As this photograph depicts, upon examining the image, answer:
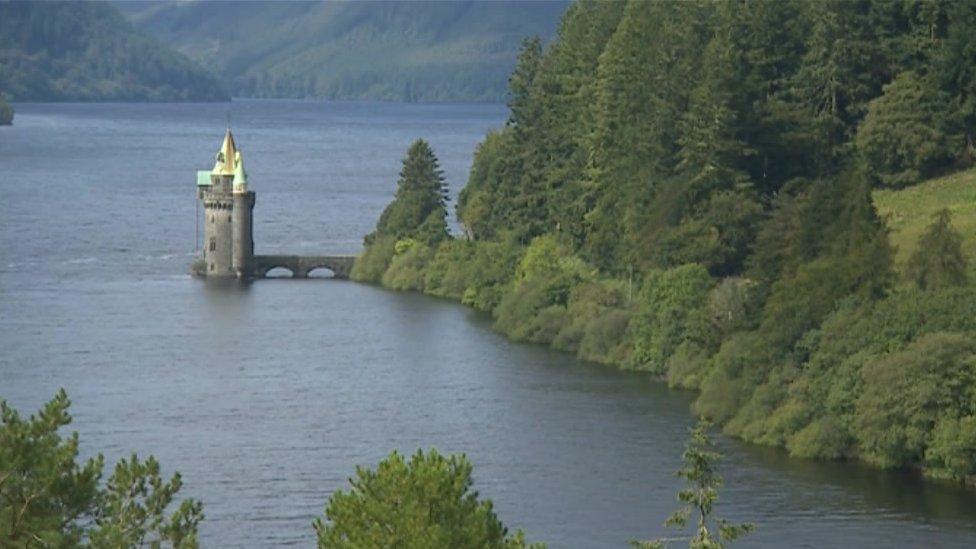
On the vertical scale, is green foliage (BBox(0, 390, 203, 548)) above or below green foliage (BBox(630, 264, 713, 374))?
below

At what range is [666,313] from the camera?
3499 inches

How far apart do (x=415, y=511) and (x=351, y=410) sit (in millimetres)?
40137

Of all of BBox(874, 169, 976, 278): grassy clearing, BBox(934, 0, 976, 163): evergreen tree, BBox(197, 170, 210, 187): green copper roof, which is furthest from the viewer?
BBox(197, 170, 210, 187): green copper roof

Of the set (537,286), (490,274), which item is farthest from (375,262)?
(537,286)

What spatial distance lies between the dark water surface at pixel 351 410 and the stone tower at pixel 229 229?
1579mm

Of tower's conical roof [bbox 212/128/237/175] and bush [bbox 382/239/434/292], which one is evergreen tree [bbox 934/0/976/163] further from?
tower's conical roof [bbox 212/128/237/175]

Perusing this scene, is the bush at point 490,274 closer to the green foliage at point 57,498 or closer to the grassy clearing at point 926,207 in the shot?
the grassy clearing at point 926,207

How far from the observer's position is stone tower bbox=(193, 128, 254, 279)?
383ft

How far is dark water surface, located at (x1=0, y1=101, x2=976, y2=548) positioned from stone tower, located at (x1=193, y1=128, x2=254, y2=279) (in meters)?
1.58

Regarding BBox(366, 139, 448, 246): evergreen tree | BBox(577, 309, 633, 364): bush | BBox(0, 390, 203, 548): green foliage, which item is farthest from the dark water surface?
BBox(0, 390, 203, 548): green foliage

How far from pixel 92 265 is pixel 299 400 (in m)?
42.0

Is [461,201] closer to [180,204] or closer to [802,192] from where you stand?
[802,192]

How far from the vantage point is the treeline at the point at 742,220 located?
74.9 metres

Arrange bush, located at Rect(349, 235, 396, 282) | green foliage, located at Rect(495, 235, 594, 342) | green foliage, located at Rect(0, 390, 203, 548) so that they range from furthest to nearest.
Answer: bush, located at Rect(349, 235, 396, 282) → green foliage, located at Rect(495, 235, 594, 342) → green foliage, located at Rect(0, 390, 203, 548)
